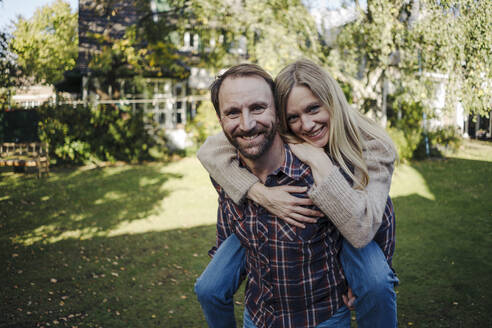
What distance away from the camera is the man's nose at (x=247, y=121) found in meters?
2.15

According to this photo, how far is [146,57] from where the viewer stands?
15578 mm

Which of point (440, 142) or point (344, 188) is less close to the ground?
point (344, 188)

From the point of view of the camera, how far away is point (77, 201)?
946 centimetres

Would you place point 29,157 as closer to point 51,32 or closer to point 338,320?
point 338,320

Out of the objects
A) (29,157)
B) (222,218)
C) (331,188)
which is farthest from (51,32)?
(331,188)

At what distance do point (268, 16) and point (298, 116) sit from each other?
891cm

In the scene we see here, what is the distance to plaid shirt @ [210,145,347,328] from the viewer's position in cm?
219

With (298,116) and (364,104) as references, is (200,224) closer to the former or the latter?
(298,116)

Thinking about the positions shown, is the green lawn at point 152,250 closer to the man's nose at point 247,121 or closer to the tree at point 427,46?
the tree at point 427,46

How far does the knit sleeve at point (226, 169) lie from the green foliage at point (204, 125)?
1347 centimetres

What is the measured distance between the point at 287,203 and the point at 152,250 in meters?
4.69

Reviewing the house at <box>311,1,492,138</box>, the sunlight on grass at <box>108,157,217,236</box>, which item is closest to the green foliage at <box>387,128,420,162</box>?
the house at <box>311,1,492,138</box>

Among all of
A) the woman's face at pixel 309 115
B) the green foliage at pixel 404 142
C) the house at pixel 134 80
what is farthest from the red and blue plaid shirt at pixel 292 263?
the house at pixel 134 80

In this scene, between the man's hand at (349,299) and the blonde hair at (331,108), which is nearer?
the man's hand at (349,299)
